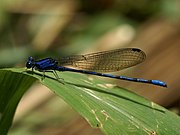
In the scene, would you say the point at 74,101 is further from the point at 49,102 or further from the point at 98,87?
the point at 49,102

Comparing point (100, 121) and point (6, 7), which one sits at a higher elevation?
point (6, 7)

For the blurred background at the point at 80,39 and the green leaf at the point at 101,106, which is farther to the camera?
the blurred background at the point at 80,39

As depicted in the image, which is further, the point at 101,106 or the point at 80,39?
the point at 80,39

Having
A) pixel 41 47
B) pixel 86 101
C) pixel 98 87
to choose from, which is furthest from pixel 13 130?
pixel 86 101

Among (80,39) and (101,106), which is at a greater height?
(80,39)
